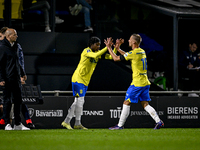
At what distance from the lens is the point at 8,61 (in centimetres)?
938

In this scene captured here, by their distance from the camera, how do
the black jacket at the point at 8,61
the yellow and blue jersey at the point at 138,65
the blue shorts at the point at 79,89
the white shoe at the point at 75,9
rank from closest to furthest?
the black jacket at the point at 8,61
the yellow and blue jersey at the point at 138,65
the blue shorts at the point at 79,89
the white shoe at the point at 75,9

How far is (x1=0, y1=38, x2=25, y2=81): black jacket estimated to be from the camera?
9.34 meters

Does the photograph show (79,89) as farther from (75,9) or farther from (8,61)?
(75,9)

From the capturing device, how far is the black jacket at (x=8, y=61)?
9344mm

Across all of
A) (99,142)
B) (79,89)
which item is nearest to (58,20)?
(79,89)

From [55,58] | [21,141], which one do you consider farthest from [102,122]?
[21,141]

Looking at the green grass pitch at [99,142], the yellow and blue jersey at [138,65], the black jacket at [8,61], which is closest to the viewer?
the green grass pitch at [99,142]

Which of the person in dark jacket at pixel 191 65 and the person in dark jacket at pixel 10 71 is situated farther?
the person in dark jacket at pixel 191 65

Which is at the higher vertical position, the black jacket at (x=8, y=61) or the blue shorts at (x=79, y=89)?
the black jacket at (x=8, y=61)

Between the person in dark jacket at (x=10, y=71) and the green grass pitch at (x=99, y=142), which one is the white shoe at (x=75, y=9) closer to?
the person in dark jacket at (x=10, y=71)

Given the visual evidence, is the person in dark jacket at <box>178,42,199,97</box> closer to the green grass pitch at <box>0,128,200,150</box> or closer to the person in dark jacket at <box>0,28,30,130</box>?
the person in dark jacket at <box>0,28,30,130</box>

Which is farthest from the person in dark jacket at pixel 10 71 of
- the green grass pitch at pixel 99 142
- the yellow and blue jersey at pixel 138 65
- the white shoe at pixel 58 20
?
the white shoe at pixel 58 20

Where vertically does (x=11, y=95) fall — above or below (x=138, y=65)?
below

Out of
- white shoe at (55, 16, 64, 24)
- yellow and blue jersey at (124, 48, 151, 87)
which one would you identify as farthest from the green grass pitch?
white shoe at (55, 16, 64, 24)
